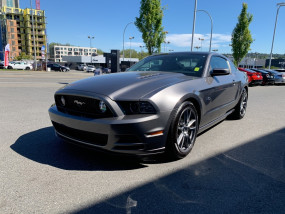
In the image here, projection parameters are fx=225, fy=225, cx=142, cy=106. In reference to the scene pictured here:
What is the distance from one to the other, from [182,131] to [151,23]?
895 inches

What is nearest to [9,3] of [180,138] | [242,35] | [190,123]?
[242,35]

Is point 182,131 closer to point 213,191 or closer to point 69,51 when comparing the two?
point 213,191

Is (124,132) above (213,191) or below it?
above

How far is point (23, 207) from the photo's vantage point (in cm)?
203

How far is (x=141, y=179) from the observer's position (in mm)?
2541

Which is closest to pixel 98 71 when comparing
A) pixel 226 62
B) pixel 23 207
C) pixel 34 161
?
pixel 226 62

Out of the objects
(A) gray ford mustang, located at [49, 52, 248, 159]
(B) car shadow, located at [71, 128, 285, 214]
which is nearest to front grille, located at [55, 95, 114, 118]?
(A) gray ford mustang, located at [49, 52, 248, 159]

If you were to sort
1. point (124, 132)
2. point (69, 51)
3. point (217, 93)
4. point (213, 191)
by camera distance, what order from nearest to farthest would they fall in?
point (213, 191), point (124, 132), point (217, 93), point (69, 51)

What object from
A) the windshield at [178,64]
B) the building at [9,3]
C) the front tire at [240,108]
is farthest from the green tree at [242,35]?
the building at [9,3]

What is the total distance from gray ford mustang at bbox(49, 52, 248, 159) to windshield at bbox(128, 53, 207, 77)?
0.16m

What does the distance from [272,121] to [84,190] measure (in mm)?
4831

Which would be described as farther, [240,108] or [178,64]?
[240,108]

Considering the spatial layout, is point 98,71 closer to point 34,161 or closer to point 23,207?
point 34,161

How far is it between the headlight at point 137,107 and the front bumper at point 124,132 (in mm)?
66
